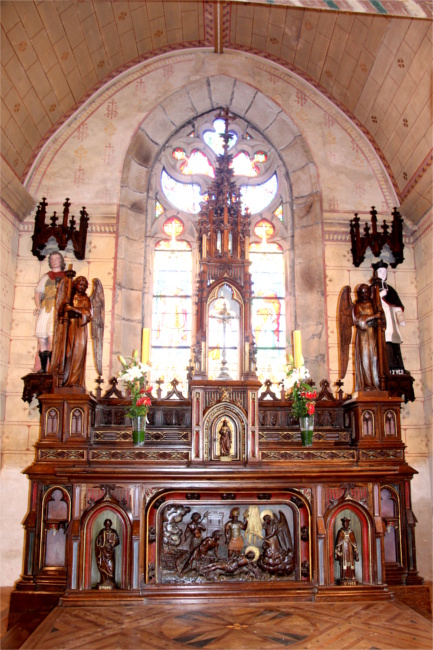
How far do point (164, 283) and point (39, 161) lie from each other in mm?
3401

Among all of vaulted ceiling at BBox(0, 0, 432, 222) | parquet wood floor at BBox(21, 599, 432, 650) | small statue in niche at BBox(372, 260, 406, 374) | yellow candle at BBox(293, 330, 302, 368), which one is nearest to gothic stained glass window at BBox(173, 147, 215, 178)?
vaulted ceiling at BBox(0, 0, 432, 222)

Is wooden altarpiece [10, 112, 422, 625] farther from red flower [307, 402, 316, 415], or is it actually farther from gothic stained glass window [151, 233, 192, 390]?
gothic stained glass window [151, 233, 192, 390]

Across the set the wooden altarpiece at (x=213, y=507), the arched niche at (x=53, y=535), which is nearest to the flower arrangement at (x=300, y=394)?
the wooden altarpiece at (x=213, y=507)

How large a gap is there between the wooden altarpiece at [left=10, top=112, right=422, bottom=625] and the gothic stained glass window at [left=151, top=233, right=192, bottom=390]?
2917 mm

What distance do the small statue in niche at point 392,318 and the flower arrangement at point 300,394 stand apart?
Result: 233cm

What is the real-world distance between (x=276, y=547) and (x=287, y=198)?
24.6 feet

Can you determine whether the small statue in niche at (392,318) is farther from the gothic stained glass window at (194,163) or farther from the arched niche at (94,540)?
the arched niche at (94,540)

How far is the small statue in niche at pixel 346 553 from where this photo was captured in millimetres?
7477

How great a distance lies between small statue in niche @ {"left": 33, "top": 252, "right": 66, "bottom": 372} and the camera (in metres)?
10.4

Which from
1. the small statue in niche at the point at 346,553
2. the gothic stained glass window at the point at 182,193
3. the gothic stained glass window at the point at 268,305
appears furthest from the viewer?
the gothic stained glass window at the point at 182,193

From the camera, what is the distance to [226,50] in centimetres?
1270

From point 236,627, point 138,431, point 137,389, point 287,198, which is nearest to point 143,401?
point 137,389

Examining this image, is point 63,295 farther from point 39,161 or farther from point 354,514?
point 354,514

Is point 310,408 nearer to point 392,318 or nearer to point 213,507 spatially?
point 213,507
